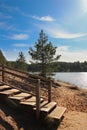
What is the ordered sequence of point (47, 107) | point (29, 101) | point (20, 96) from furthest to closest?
1. point (20, 96)
2. point (29, 101)
3. point (47, 107)

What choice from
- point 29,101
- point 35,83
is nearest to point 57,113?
point 29,101

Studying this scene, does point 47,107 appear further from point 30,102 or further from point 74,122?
point 74,122

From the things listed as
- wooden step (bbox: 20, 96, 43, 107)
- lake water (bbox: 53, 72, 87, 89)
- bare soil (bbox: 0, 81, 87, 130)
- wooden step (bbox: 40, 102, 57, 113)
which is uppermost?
wooden step (bbox: 20, 96, 43, 107)

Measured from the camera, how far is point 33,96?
9.93 meters

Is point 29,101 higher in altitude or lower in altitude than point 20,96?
lower

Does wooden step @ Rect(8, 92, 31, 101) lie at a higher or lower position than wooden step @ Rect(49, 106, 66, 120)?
higher

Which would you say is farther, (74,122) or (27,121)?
(74,122)

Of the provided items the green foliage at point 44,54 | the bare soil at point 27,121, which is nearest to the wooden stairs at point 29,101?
the bare soil at point 27,121

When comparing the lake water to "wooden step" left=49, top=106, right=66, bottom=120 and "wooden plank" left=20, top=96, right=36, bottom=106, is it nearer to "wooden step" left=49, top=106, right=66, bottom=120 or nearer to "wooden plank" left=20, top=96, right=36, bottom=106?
"wooden plank" left=20, top=96, right=36, bottom=106

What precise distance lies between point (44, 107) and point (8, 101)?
56.4 inches

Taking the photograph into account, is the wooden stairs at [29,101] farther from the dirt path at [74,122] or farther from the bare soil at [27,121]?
the dirt path at [74,122]

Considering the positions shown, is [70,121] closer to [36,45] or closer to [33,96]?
[33,96]

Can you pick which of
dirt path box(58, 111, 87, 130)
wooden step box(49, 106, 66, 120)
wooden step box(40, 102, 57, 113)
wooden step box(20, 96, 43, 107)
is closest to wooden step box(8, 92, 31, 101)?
wooden step box(20, 96, 43, 107)

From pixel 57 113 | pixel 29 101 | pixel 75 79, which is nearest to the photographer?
pixel 57 113
